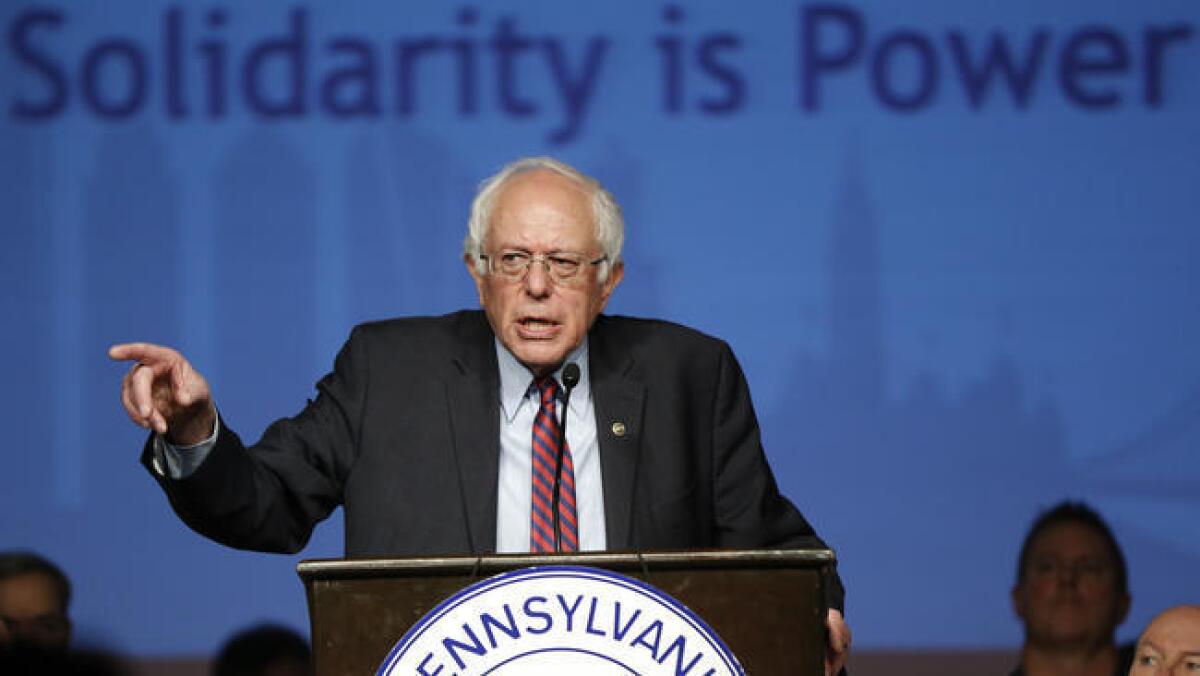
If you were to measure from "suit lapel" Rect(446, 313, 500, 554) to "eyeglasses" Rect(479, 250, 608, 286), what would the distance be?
151mm

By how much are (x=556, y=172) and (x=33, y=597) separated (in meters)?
1.84

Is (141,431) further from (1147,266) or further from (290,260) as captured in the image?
(1147,266)

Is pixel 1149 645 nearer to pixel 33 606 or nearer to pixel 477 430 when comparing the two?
pixel 477 430

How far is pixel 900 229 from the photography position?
4.60 meters

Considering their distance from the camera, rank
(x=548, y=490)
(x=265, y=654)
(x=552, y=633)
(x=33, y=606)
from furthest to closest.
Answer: (x=265, y=654) < (x=33, y=606) < (x=548, y=490) < (x=552, y=633)

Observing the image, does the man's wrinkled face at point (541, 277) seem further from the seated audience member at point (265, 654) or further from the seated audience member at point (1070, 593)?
the seated audience member at point (1070, 593)

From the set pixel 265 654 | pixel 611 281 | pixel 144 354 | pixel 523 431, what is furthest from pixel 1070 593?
pixel 144 354

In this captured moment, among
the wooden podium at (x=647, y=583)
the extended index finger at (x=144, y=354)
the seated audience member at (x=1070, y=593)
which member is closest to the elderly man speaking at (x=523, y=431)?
the extended index finger at (x=144, y=354)

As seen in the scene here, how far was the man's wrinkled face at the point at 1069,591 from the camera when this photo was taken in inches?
172

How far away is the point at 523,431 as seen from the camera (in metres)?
2.57

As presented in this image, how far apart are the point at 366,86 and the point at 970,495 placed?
1936 mm

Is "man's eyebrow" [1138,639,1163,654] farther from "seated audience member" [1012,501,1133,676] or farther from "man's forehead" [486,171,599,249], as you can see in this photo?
"man's forehead" [486,171,599,249]

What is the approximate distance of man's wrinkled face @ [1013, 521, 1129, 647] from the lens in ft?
14.4

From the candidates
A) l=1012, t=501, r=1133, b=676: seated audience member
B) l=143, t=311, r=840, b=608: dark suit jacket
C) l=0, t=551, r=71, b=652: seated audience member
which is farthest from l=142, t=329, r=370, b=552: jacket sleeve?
l=1012, t=501, r=1133, b=676: seated audience member
